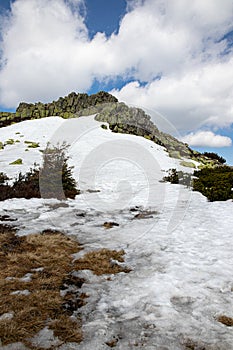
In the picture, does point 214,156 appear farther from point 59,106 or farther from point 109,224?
point 109,224

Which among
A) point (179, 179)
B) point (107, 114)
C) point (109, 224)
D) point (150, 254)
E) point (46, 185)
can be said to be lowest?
point (150, 254)

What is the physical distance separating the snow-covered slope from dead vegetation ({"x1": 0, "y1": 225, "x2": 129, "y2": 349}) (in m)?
0.28

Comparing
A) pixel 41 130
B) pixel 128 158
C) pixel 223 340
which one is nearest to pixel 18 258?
pixel 223 340

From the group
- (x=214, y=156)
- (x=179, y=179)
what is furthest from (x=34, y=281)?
(x=214, y=156)

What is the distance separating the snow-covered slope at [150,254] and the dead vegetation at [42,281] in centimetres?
28

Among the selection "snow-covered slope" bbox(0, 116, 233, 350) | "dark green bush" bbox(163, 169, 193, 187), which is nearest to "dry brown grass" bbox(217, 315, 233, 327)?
"snow-covered slope" bbox(0, 116, 233, 350)

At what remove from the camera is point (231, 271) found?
17.7 ft

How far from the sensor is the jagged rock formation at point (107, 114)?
37000 millimetres

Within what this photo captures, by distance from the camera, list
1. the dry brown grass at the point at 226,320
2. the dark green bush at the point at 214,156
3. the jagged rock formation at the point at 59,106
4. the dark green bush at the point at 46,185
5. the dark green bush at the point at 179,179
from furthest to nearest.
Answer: the jagged rock formation at the point at 59,106
the dark green bush at the point at 214,156
the dark green bush at the point at 179,179
the dark green bush at the point at 46,185
the dry brown grass at the point at 226,320

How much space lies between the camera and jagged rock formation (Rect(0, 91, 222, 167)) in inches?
1457

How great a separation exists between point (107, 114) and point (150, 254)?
1518 inches

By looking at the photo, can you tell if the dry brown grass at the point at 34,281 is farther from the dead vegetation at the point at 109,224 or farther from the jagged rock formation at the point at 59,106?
the jagged rock formation at the point at 59,106

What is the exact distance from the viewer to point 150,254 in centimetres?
639

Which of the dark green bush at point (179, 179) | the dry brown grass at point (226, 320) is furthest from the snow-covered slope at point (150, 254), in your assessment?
the dark green bush at point (179, 179)
